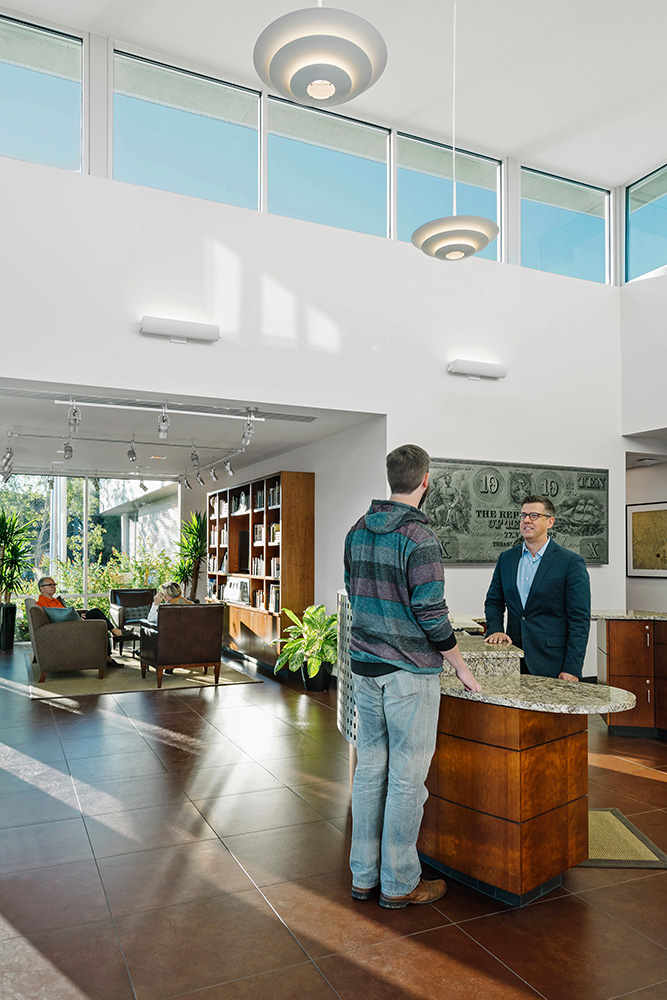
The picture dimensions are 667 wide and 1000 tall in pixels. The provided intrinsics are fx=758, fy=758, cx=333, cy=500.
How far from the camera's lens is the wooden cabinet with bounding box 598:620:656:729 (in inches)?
236

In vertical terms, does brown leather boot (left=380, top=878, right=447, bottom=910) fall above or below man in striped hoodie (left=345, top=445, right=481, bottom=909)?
below

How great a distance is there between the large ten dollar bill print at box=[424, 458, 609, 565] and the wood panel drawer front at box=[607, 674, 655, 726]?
184 centimetres

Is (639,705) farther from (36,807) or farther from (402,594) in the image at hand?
(36,807)

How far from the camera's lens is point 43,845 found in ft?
12.4

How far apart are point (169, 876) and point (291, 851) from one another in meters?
0.60

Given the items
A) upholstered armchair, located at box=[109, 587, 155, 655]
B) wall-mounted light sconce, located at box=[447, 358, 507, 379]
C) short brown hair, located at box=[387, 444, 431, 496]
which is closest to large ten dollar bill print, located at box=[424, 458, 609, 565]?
wall-mounted light sconce, located at box=[447, 358, 507, 379]

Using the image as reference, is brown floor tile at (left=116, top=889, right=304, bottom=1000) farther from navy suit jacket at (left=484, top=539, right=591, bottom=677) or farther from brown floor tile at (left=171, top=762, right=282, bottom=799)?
navy suit jacket at (left=484, top=539, right=591, bottom=677)

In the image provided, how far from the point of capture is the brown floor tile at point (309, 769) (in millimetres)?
4836

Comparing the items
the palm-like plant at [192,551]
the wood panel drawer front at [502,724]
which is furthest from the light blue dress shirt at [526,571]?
the palm-like plant at [192,551]

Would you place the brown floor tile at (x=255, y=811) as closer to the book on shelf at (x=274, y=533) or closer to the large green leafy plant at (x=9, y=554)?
the book on shelf at (x=274, y=533)

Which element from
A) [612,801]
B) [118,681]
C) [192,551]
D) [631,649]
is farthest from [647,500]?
[192,551]

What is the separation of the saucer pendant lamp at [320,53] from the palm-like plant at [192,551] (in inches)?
420

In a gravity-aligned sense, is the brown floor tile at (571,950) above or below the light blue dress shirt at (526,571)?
below

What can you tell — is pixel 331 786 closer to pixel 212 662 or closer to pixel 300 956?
pixel 300 956
